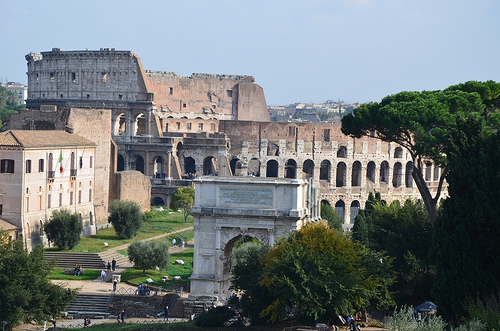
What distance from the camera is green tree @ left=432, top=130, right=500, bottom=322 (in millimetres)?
25250

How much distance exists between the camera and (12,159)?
137 feet

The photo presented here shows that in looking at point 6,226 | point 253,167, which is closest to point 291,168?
point 253,167

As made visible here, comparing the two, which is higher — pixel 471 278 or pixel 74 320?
pixel 471 278

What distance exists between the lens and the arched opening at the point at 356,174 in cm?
8019

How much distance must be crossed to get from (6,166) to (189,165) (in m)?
37.1

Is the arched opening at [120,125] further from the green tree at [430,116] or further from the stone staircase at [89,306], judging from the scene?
the green tree at [430,116]

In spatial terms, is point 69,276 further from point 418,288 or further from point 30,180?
point 418,288

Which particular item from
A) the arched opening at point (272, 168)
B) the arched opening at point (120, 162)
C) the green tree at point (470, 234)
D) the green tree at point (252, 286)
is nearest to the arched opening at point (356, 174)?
the arched opening at point (272, 168)

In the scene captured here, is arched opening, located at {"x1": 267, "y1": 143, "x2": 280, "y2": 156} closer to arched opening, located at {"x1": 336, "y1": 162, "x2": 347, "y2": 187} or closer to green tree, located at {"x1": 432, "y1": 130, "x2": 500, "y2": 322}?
arched opening, located at {"x1": 336, "y1": 162, "x2": 347, "y2": 187}

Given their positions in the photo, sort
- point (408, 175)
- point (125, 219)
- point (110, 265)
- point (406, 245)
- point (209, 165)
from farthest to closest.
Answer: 1. point (408, 175)
2. point (209, 165)
3. point (125, 219)
4. point (110, 265)
5. point (406, 245)

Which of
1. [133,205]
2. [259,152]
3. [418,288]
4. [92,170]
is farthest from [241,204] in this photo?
[259,152]

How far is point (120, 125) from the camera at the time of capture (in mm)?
81562

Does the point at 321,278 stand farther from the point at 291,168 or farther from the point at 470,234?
the point at 291,168

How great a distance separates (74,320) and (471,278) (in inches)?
612
